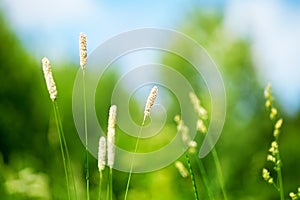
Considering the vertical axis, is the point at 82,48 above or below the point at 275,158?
above

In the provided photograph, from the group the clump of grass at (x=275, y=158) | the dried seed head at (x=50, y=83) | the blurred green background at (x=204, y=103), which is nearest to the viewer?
the dried seed head at (x=50, y=83)

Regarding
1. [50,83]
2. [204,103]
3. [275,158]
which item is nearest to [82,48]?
[50,83]

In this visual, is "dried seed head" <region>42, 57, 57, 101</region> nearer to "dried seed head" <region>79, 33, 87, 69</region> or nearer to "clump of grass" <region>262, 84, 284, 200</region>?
"dried seed head" <region>79, 33, 87, 69</region>

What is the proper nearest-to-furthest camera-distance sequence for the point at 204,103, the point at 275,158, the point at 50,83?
the point at 50,83 → the point at 275,158 → the point at 204,103

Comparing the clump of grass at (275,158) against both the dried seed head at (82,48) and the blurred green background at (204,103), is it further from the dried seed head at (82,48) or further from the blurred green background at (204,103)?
the blurred green background at (204,103)

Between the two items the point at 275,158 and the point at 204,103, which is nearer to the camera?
the point at 275,158

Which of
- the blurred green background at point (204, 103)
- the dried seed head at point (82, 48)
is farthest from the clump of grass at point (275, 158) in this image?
the blurred green background at point (204, 103)

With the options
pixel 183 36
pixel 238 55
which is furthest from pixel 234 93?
pixel 183 36

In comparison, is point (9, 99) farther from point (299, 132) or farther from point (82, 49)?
point (82, 49)

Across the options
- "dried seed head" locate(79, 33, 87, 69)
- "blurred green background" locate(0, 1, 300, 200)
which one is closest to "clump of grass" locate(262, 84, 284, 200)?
"dried seed head" locate(79, 33, 87, 69)

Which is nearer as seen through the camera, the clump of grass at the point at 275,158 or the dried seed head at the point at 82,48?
the dried seed head at the point at 82,48

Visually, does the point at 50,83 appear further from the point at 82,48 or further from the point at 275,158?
the point at 275,158
